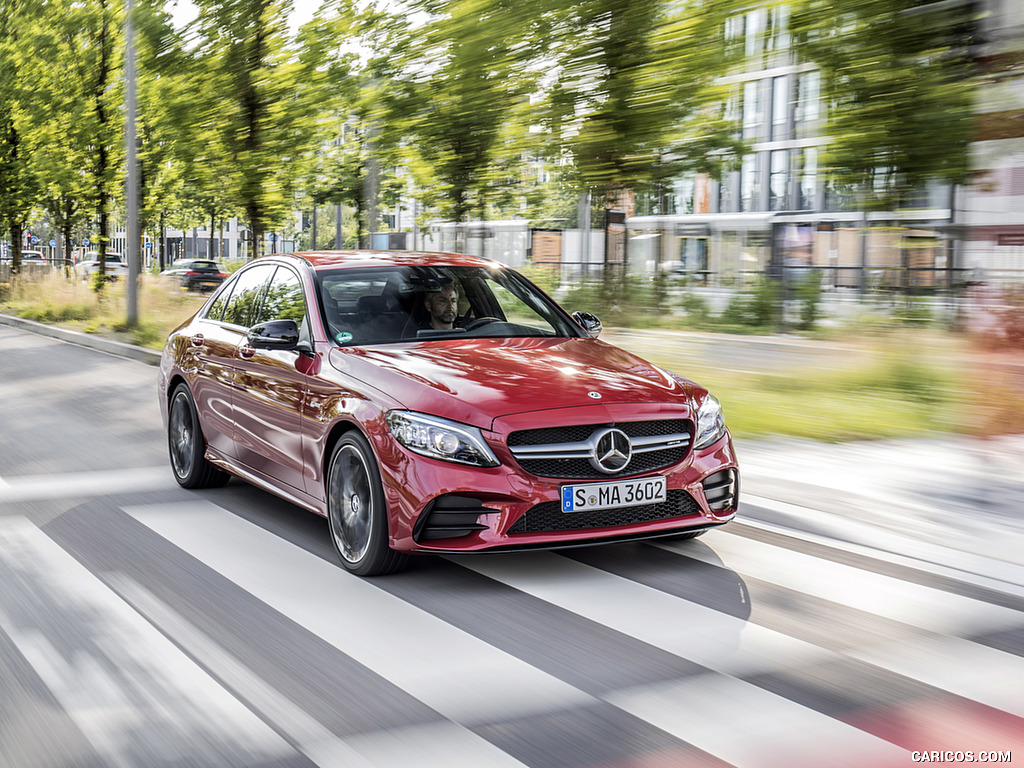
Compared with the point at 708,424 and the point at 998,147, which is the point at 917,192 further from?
the point at 708,424

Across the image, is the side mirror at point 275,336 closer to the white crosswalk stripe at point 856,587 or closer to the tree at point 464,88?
the white crosswalk stripe at point 856,587

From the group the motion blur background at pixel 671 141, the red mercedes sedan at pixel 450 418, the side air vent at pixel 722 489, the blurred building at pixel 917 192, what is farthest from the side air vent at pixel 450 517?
the blurred building at pixel 917 192

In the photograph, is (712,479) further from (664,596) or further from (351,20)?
(351,20)

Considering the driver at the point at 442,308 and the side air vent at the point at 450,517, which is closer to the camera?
the side air vent at the point at 450,517

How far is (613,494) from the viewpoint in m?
5.46

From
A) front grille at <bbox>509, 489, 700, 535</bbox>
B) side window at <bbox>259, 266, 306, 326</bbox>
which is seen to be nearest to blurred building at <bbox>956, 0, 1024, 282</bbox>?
front grille at <bbox>509, 489, 700, 535</bbox>

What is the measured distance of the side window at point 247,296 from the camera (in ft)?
24.5

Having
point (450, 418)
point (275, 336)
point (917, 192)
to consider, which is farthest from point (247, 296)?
point (917, 192)

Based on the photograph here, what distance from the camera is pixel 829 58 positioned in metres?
11.1

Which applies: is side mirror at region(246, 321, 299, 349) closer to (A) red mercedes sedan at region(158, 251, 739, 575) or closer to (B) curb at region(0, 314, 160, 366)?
(A) red mercedes sedan at region(158, 251, 739, 575)

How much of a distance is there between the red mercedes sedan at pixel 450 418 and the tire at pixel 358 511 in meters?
0.01

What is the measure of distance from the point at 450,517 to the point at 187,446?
325cm

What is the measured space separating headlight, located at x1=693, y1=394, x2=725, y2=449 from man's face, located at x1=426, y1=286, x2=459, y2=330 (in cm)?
155

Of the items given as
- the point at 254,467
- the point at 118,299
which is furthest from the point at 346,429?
the point at 118,299
